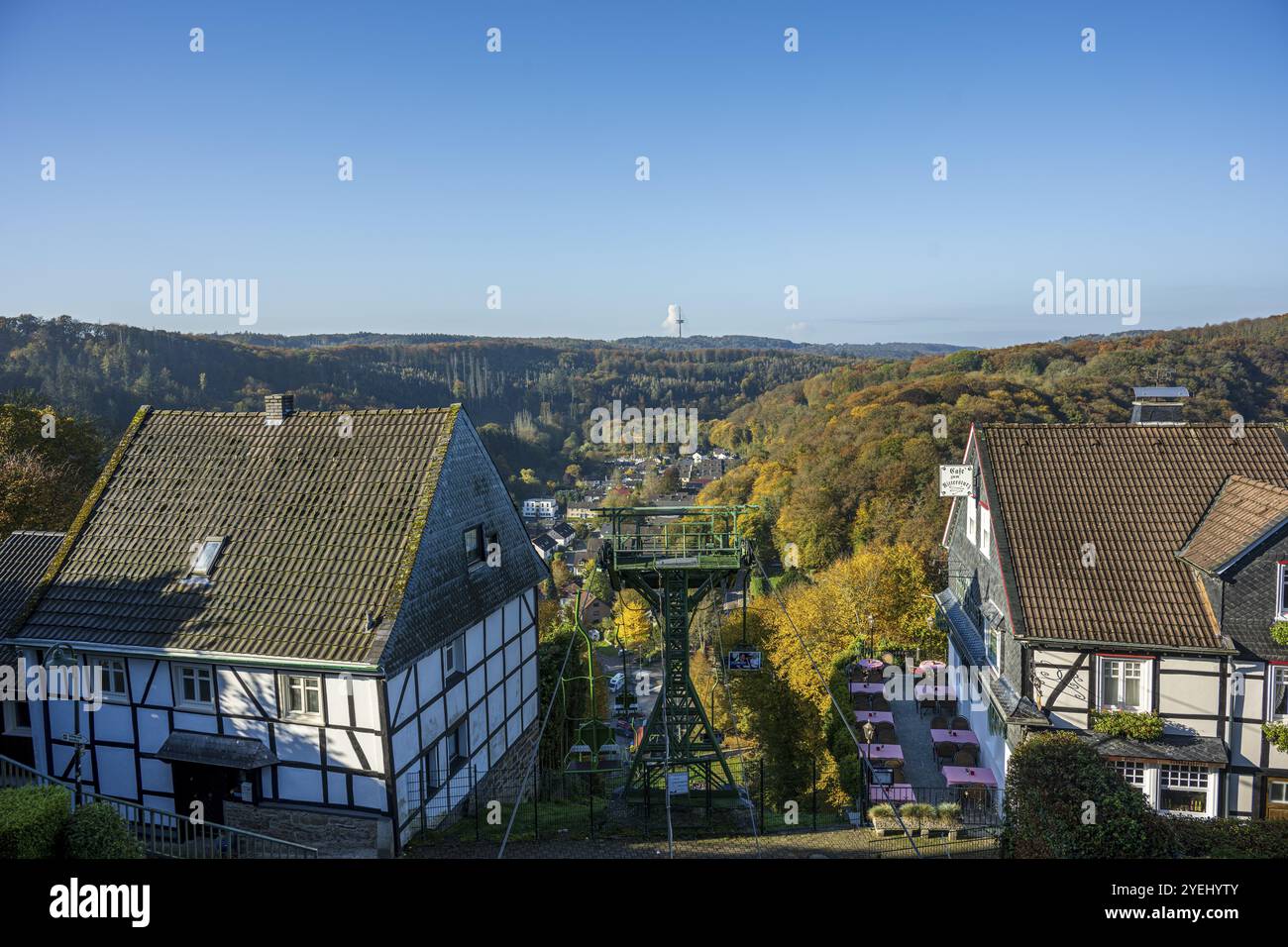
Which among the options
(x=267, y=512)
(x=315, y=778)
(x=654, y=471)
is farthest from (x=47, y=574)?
(x=654, y=471)

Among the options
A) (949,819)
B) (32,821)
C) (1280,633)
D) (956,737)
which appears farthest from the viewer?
(956,737)

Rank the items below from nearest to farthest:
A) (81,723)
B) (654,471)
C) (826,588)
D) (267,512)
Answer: (81,723) < (267,512) < (826,588) < (654,471)

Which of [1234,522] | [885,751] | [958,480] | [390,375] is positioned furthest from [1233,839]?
[390,375]

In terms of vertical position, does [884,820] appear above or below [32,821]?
below

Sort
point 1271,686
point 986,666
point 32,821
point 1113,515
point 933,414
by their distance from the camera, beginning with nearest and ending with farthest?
point 32,821 → point 1271,686 → point 1113,515 → point 986,666 → point 933,414

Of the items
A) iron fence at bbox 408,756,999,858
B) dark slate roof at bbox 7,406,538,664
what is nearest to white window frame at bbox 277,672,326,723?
dark slate roof at bbox 7,406,538,664

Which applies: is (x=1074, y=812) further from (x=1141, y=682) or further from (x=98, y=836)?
(x=98, y=836)
